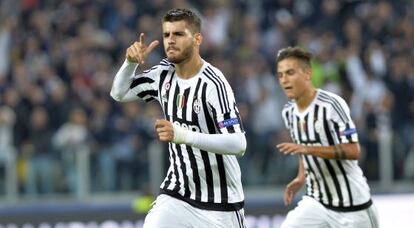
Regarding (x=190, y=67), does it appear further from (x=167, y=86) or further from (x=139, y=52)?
(x=139, y=52)

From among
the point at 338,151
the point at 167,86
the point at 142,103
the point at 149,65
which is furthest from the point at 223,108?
the point at 149,65

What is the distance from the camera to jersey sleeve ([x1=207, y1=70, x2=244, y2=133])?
7141mm

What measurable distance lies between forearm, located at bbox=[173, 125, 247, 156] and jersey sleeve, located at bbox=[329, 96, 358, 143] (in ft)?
5.58

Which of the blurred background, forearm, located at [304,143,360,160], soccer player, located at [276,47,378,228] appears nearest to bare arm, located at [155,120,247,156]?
forearm, located at [304,143,360,160]

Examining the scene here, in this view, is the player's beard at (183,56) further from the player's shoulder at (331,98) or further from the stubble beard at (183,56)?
the player's shoulder at (331,98)

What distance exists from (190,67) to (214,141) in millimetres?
649

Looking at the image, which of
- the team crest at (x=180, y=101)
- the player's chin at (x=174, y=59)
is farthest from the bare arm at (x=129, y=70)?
the team crest at (x=180, y=101)

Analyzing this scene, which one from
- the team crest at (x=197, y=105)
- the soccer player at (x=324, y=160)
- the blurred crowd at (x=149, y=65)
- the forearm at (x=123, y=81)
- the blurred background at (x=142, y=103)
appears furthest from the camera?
the blurred crowd at (x=149, y=65)

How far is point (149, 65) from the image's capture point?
15578 millimetres

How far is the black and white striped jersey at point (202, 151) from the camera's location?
23.7ft

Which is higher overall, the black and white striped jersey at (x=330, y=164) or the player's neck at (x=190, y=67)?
the player's neck at (x=190, y=67)

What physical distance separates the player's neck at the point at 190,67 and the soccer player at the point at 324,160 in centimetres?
158

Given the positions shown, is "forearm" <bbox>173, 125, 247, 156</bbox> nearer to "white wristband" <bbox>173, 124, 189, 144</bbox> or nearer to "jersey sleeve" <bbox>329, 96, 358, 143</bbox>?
"white wristband" <bbox>173, 124, 189, 144</bbox>

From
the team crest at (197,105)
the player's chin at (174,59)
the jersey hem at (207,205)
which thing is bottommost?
the jersey hem at (207,205)
